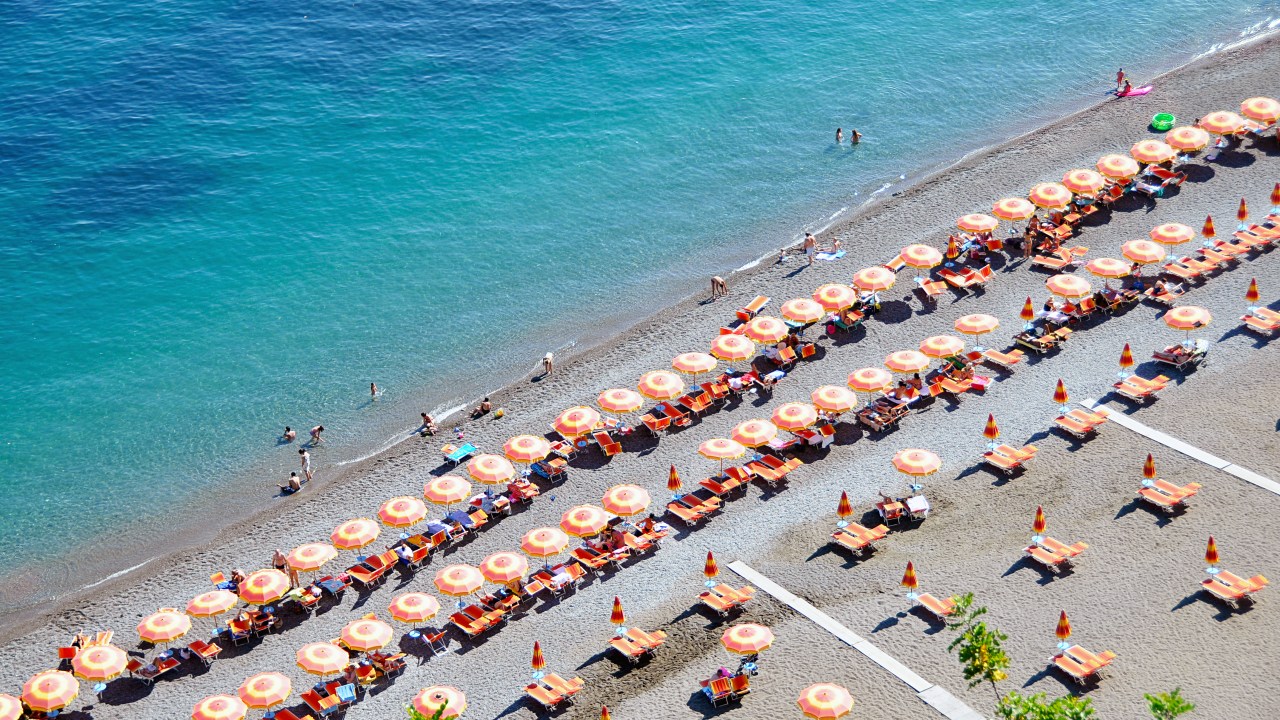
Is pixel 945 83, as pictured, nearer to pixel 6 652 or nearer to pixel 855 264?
pixel 855 264

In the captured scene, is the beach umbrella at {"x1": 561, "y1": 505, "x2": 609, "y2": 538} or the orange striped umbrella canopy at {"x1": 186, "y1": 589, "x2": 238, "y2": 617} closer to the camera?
the orange striped umbrella canopy at {"x1": 186, "y1": 589, "x2": 238, "y2": 617}

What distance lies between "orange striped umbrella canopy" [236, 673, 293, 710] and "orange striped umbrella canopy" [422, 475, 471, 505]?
10.3m

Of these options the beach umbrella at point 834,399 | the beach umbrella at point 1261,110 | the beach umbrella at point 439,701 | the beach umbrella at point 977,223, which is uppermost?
the beach umbrella at point 1261,110

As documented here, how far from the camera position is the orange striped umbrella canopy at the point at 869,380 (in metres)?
59.4

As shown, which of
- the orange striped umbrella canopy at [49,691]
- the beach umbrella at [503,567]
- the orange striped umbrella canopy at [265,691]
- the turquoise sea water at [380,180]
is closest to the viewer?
the orange striped umbrella canopy at [265,691]

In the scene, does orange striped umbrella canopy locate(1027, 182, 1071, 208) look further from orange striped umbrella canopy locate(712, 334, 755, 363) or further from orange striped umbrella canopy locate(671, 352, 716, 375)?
orange striped umbrella canopy locate(671, 352, 716, 375)

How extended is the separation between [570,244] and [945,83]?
28.0 meters

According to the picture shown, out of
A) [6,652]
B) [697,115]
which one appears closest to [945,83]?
[697,115]

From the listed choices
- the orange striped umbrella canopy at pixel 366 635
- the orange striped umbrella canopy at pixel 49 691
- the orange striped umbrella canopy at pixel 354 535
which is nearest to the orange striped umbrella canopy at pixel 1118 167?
the orange striped umbrella canopy at pixel 354 535

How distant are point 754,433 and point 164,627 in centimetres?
2286

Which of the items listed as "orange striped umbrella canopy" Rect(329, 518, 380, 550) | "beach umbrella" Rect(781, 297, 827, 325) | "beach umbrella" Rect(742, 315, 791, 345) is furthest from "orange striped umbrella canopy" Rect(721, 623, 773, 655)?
"beach umbrella" Rect(781, 297, 827, 325)

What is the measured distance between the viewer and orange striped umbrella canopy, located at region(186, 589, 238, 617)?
52.4 meters

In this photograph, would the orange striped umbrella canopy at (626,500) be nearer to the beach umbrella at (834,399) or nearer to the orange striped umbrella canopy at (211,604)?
the beach umbrella at (834,399)

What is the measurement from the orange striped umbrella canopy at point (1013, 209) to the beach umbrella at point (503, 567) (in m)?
30.6
